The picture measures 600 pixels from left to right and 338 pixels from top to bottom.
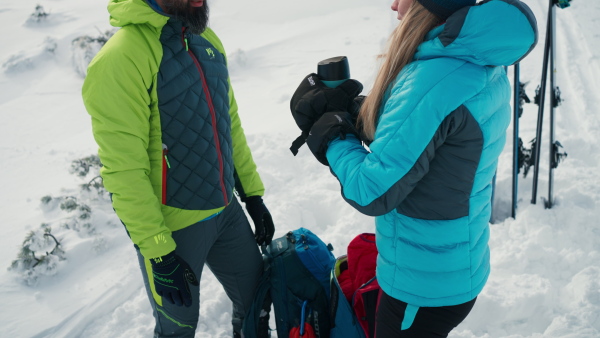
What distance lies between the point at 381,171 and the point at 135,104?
921 mm

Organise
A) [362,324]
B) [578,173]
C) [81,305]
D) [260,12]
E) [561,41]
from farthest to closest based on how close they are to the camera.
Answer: [260,12]
[561,41]
[578,173]
[81,305]
[362,324]

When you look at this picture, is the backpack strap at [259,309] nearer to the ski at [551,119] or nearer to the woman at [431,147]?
the woman at [431,147]

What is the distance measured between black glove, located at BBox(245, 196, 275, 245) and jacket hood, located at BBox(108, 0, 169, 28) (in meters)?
1.09

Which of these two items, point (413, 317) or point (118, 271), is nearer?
point (413, 317)

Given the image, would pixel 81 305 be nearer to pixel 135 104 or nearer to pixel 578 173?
pixel 135 104

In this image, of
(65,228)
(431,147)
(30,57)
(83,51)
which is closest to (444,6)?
(431,147)

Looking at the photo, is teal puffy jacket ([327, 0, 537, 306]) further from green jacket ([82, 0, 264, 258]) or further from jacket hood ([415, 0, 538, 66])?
green jacket ([82, 0, 264, 258])

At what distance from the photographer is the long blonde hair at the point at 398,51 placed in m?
1.34

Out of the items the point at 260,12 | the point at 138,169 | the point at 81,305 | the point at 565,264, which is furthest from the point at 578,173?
the point at 260,12

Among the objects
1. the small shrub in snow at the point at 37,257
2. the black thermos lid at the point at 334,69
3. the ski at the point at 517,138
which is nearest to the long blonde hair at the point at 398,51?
the black thermos lid at the point at 334,69

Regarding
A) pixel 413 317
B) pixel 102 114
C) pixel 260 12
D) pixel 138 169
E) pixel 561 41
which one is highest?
pixel 102 114

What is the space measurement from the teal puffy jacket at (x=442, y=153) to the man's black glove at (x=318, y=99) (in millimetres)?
145

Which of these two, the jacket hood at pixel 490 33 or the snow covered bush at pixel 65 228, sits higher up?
the jacket hood at pixel 490 33

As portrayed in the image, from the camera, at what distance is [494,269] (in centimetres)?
288
